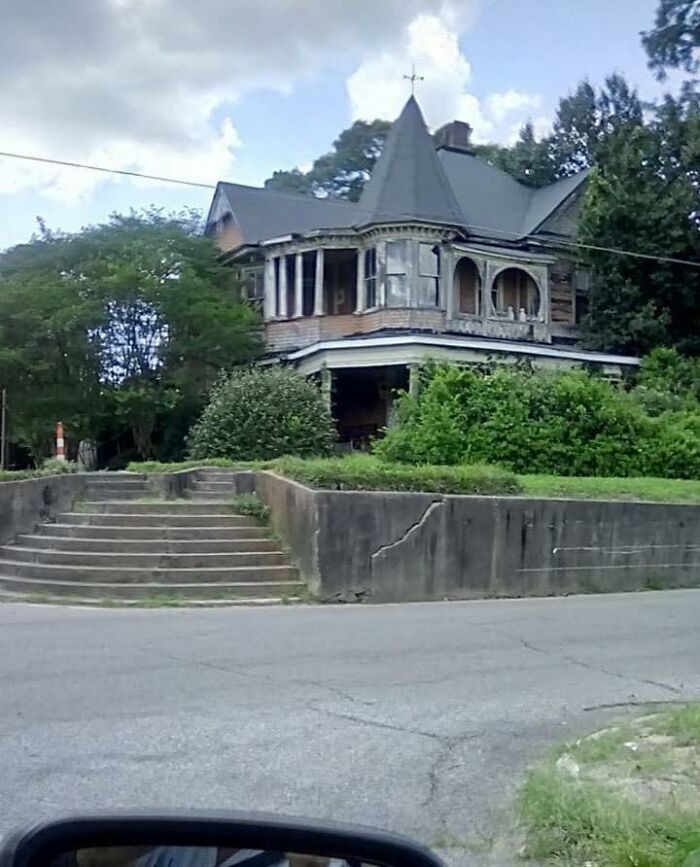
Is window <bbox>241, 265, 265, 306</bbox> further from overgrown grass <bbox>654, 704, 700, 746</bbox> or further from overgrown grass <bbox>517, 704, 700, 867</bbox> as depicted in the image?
overgrown grass <bbox>517, 704, 700, 867</bbox>

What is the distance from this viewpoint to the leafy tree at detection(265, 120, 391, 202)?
184ft

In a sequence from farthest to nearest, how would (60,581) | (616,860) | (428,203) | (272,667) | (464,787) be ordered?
1. (428,203)
2. (60,581)
3. (272,667)
4. (464,787)
5. (616,860)

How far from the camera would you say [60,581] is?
13.3 meters

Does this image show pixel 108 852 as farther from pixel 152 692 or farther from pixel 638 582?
pixel 638 582

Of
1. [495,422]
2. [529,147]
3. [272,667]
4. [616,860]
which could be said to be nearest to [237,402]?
[495,422]

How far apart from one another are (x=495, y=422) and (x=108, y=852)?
55.8ft

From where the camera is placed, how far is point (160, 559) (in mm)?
13602

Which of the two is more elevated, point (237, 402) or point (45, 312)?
point (45, 312)

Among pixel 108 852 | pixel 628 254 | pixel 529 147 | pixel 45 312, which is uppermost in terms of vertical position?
pixel 529 147

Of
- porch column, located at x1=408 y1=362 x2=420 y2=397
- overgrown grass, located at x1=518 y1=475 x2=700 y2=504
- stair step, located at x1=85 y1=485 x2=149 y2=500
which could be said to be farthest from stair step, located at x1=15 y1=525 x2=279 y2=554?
porch column, located at x1=408 y1=362 x2=420 y2=397

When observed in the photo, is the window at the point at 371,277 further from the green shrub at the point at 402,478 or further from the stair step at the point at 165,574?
the stair step at the point at 165,574

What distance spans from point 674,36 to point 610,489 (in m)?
7.90

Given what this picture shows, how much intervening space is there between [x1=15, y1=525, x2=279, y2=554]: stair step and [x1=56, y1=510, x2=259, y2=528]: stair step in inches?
17.6

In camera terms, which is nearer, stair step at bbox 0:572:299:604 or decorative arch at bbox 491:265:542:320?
stair step at bbox 0:572:299:604
